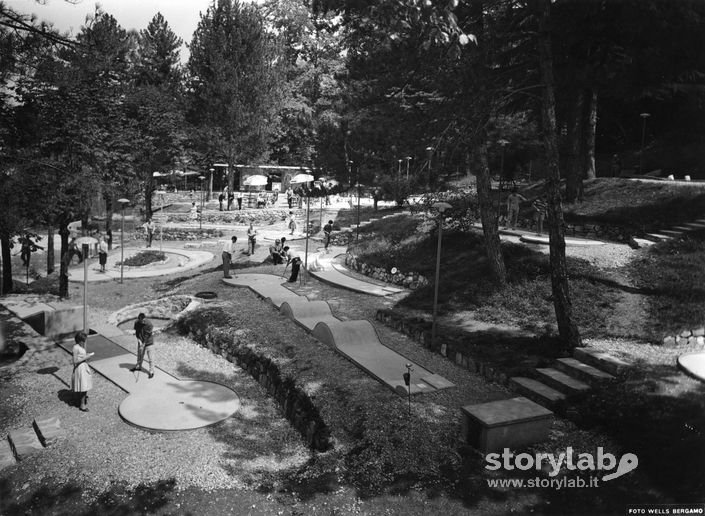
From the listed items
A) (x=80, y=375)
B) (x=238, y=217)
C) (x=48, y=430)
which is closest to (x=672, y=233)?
A: (x=80, y=375)

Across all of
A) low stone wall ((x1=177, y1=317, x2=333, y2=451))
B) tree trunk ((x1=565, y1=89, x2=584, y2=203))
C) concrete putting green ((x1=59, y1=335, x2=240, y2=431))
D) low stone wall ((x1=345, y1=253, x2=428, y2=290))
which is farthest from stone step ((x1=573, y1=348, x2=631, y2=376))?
tree trunk ((x1=565, y1=89, x2=584, y2=203))

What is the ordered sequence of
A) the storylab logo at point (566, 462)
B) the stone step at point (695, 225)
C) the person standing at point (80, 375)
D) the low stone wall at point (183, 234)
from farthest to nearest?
the low stone wall at point (183, 234)
the stone step at point (695, 225)
the person standing at point (80, 375)
the storylab logo at point (566, 462)

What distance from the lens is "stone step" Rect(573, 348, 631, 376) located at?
10.2 m

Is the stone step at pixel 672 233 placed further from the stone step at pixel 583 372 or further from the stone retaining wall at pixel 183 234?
→ the stone retaining wall at pixel 183 234

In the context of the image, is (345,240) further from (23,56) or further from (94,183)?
(23,56)

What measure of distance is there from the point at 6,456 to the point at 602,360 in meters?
11.6

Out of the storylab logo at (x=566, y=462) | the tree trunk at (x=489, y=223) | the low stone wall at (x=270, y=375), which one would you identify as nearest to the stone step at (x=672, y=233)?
the tree trunk at (x=489, y=223)

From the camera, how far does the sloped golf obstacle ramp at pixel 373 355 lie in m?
11.0

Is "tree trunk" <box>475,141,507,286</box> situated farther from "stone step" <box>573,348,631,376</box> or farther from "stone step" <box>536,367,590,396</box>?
"stone step" <box>536,367,590,396</box>

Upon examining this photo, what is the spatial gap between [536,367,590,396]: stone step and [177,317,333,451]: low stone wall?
4.60 metres

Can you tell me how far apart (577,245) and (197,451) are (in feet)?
47.6

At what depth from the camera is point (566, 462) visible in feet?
25.5

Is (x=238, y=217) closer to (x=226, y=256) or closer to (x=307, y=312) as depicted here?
(x=226, y=256)

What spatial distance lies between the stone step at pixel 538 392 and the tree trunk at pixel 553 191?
1.81 meters
